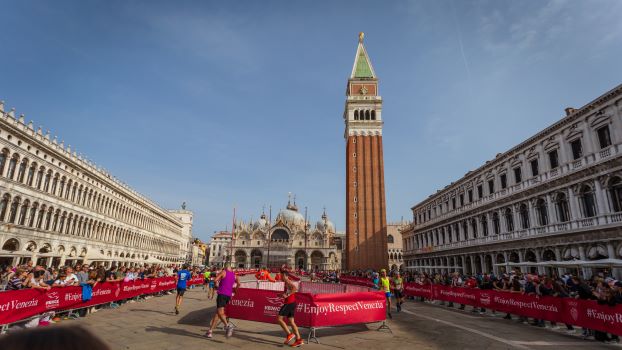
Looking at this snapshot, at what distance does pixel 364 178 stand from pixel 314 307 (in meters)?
47.7

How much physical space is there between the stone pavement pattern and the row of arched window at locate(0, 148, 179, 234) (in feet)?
68.6

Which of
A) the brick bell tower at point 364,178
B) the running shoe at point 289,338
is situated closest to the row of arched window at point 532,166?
the brick bell tower at point 364,178

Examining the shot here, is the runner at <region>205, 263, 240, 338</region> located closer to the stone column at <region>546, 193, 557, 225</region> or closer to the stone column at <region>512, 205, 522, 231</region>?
the stone column at <region>546, 193, 557, 225</region>

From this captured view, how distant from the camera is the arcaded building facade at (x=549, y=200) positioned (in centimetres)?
2033

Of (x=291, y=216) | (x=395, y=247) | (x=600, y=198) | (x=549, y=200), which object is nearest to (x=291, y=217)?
(x=291, y=216)

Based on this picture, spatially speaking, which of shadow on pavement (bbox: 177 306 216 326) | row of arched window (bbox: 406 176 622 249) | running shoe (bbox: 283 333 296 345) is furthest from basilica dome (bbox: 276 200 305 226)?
running shoe (bbox: 283 333 296 345)

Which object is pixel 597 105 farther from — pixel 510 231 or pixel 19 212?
pixel 19 212

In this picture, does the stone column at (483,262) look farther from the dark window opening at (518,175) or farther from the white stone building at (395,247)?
the white stone building at (395,247)

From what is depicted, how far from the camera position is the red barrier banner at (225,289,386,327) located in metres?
9.02

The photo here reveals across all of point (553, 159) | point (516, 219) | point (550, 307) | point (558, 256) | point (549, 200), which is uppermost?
point (553, 159)

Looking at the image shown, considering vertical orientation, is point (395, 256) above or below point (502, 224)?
below

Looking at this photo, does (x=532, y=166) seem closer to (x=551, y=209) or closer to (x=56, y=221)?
(x=551, y=209)

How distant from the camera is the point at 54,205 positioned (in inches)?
1243

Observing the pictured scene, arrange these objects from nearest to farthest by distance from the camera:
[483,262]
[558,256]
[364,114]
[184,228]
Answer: [558,256] → [483,262] → [364,114] → [184,228]
